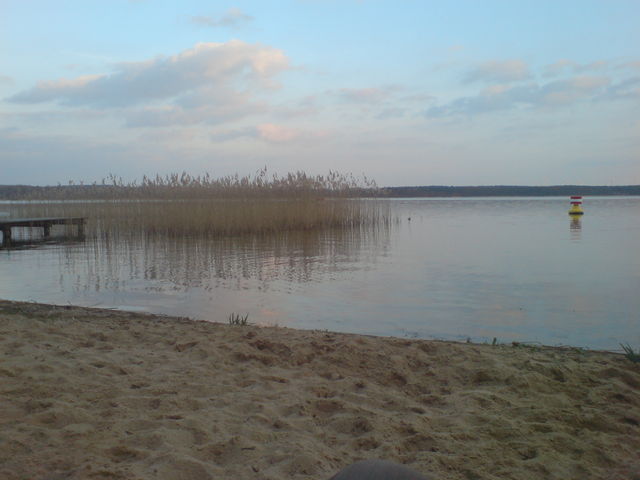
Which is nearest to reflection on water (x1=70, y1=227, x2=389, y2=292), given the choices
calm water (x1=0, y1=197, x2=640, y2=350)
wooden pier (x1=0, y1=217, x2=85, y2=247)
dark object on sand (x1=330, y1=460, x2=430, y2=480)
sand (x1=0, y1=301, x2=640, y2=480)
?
calm water (x1=0, y1=197, x2=640, y2=350)

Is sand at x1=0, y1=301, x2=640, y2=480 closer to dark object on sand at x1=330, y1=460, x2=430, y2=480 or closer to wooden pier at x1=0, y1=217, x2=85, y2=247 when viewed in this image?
dark object on sand at x1=330, y1=460, x2=430, y2=480

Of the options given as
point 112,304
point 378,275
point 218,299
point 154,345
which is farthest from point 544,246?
point 154,345

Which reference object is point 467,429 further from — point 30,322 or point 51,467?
point 30,322

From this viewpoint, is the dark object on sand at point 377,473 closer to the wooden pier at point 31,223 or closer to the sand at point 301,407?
the sand at point 301,407

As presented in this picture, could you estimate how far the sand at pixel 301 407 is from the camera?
2.46 meters

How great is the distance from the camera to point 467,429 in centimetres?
287

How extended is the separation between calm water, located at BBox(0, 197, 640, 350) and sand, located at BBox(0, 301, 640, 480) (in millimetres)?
1342

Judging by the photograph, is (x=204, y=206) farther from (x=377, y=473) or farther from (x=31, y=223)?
(x=377, y=473)

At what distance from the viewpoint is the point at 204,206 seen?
54.8 ft

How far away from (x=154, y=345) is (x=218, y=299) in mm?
2919

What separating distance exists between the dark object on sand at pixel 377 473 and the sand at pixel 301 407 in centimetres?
106

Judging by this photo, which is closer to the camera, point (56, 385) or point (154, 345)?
point (56, 385)

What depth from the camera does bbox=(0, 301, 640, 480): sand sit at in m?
2.46

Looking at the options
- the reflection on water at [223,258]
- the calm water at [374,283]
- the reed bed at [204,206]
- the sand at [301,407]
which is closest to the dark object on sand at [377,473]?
the sand at [301,407]
